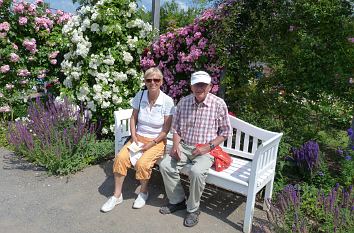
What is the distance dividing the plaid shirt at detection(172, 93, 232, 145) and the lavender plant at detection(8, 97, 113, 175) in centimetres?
151

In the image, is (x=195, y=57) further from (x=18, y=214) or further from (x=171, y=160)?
(x=18, y=214)

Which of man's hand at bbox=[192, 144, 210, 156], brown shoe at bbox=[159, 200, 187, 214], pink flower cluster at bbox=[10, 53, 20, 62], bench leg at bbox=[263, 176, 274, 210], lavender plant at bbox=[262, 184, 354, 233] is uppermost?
pink flower cluster at bbox=[10, 53, 20, 62]

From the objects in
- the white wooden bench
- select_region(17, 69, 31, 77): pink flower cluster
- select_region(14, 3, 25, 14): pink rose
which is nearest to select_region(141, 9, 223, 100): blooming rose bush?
the white wooden bench

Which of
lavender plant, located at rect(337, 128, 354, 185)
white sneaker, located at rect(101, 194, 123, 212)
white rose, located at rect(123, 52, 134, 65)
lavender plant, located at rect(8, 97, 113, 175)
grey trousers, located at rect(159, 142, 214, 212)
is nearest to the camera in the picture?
grey trousers, located at rect(159, 142, 214, 212)

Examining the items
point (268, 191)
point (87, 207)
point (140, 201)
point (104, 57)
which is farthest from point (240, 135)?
point (104, 57)

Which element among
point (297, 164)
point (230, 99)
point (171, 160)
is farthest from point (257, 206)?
point (230, 99)

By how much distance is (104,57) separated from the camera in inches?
204

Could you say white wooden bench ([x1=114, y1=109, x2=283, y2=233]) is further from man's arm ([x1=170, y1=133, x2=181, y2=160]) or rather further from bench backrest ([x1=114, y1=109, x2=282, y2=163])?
man's arm ([x1=170, y1=133, x2=181, y2=160])

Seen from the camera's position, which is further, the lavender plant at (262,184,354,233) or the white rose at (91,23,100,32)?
the white rose at (91,23,100,32)

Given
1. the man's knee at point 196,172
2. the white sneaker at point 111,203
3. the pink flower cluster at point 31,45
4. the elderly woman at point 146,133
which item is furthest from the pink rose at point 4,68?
the man's knee at point 196,172

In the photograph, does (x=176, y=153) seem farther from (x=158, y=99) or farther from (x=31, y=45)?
(x=31, y=45)

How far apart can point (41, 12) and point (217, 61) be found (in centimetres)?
Answer: 344

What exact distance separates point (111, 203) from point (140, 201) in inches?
11.7

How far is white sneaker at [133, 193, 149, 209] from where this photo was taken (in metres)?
3.72
